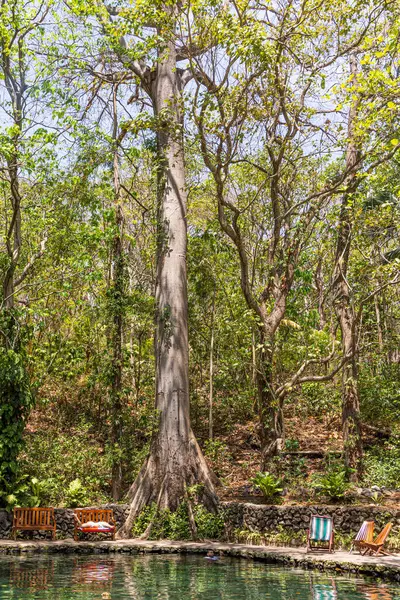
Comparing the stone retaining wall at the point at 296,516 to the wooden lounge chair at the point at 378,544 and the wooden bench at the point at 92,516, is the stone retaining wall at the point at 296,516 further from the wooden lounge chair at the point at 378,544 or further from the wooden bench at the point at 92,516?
the wooden bench at the point at 92,516

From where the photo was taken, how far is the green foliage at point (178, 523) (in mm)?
14938

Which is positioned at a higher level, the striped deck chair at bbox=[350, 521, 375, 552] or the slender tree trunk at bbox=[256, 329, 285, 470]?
the slender tree trunk at bbox=[256, 329, 285, 470]

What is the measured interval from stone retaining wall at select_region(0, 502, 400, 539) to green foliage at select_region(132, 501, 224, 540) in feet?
1.03

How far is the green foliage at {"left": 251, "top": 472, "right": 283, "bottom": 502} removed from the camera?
50.9ft

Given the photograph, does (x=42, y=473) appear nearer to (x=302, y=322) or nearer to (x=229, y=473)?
(x=229, y=473)

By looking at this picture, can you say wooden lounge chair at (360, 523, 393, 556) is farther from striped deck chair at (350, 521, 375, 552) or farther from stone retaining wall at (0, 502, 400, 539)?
stone retaining wall at (0, 502, 400, 539)

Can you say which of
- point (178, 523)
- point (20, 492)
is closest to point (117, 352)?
point (20, 492)

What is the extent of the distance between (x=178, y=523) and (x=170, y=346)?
4.08m

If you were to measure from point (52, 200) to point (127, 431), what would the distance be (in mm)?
6690

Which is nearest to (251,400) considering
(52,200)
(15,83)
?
(52,200)

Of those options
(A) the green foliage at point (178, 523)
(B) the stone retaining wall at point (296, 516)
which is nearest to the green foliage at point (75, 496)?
(A) the green foliage at point (178, 523)

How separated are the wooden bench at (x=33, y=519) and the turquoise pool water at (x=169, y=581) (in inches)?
91.3

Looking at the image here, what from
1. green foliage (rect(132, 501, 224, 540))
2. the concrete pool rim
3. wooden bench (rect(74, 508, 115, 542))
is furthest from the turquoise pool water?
wooden bench (rect(74, 508, 115, 542))

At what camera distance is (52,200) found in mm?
19266
